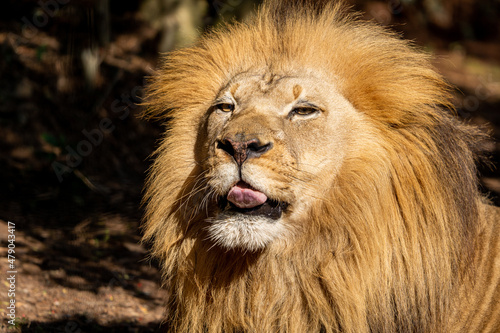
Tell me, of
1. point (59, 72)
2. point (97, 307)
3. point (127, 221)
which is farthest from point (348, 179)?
point (59, 72)

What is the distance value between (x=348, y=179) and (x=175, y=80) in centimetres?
148

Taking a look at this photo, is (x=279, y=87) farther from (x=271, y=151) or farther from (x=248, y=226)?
(x=248, y=226)

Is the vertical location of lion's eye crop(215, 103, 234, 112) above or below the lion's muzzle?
above

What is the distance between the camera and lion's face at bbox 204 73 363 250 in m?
3.25

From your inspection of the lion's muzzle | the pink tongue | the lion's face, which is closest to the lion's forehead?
the lion's face

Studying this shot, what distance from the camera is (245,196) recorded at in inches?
127

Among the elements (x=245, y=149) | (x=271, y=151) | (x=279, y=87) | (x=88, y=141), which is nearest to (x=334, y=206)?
(x=271, y=151)

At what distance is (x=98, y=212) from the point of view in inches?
289

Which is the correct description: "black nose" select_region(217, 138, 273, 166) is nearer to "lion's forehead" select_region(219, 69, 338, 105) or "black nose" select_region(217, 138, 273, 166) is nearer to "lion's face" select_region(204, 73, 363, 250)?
"lion's face" select_region(204, 73, 363, 250)

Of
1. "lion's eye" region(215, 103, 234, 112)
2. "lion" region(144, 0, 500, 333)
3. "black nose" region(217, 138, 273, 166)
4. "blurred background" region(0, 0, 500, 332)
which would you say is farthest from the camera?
"blurred background" region(0, 0, 500, 332)

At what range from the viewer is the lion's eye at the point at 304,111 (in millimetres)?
3625

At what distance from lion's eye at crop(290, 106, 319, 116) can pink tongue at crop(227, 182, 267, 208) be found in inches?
24.6

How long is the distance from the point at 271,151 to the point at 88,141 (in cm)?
616

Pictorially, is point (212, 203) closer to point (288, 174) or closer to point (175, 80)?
point (288, 174)
